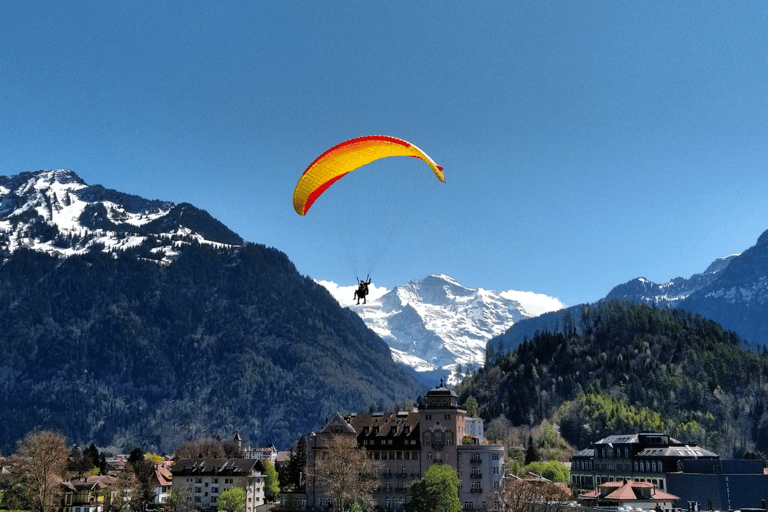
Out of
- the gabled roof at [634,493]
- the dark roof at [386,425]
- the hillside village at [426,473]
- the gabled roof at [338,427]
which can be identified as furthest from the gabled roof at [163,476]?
the gabled roof at [634,493]

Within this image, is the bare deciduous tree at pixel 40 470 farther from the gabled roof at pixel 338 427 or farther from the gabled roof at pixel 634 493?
the gabled roof at pixel 634 493

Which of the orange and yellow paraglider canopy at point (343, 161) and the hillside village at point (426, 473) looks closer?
the orange and yellow paraglider canopy at point (343, 161)

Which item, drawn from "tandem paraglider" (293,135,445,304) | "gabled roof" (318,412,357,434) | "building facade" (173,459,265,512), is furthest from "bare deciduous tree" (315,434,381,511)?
"tandem paraglider" (293,135,445,304)

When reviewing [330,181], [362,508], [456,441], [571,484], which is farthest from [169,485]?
[330,181]

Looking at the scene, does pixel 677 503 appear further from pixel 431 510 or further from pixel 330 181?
pixel 330 181

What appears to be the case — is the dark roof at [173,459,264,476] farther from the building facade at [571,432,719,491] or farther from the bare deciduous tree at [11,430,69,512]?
the building facade at [571,432,719,491]

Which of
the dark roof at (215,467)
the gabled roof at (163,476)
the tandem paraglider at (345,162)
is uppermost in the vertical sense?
the tandem paraglider at (345,162)

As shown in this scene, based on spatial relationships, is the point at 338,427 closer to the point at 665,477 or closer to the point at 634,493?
the point at 634,493
